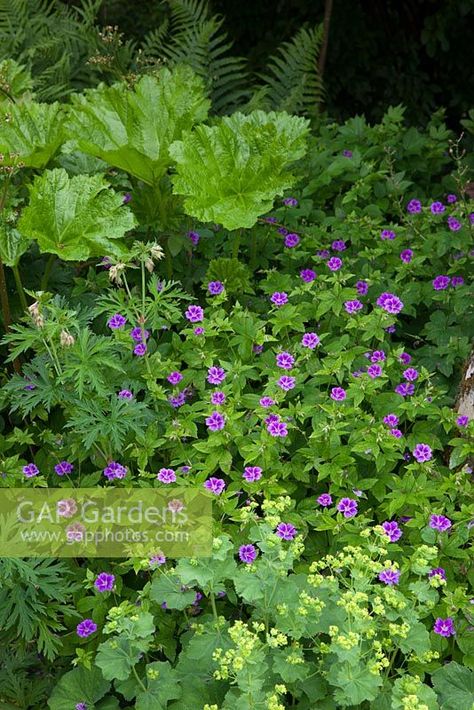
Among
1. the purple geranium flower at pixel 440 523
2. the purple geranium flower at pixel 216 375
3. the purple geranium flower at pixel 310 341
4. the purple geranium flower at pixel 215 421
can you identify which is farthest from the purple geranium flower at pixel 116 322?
the purple geranium flower at pixel 440 523

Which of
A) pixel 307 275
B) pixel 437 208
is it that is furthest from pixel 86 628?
pixel 437 208

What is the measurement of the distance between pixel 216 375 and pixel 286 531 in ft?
1.79

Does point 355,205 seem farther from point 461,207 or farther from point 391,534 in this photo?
point 391,534

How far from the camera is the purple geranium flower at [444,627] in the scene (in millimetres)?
2020

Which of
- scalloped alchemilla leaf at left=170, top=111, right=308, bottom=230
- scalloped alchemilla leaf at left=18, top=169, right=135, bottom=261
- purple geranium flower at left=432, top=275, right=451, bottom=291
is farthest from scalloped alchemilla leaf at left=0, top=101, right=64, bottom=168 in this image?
purple geranium flower at left=432, top=275, right=451, bottom=291

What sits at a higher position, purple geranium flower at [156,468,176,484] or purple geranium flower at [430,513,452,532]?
purple geranium flower at [156,468,176,484]

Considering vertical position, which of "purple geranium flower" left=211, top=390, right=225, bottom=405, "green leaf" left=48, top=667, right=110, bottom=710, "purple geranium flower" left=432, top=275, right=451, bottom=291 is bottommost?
"green leaf" left=48, top=667, right=110, bottom=710

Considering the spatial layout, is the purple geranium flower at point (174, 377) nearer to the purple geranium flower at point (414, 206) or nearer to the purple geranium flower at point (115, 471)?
the purple geranium flower at point (115, 471)

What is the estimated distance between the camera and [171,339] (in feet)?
9.08

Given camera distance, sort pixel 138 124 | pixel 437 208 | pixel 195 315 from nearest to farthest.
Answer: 1. pixel 195 315
2. pixel 138 124
3. pixel 437 208

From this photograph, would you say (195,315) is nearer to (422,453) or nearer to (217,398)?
(217,398)

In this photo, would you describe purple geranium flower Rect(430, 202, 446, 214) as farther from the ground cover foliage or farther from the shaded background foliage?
the shaded background foliage

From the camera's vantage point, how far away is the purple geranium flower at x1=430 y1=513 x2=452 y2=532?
2146 millimetres

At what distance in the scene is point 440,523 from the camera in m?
2.15
